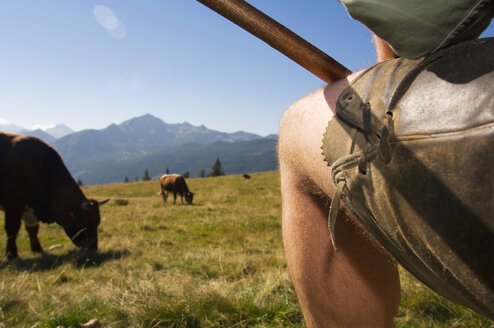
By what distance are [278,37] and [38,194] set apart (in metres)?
7.86

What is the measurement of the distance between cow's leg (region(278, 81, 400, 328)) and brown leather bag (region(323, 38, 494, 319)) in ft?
0.77

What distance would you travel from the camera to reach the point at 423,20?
73cm

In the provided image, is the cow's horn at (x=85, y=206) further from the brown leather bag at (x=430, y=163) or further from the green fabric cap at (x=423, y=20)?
the green fabric cap at (x=423, y=20)

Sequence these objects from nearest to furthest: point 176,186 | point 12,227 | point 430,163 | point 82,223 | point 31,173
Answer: point 430,163, point 12,227, point 31,173, point 82,223, point 176,186

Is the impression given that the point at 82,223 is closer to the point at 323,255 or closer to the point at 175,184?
the point at 323,255

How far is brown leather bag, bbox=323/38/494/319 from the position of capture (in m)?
0.62

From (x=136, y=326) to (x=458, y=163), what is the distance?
7.96ft

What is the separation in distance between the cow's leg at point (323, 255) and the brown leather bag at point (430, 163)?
0.77 ft

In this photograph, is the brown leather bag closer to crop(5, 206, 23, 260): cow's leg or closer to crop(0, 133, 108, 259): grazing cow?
crop(0, 133, 108, 259): grazing cow

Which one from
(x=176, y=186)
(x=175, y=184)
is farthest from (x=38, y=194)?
(x=175, y=184)

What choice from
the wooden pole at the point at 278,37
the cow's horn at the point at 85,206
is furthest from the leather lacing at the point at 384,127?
the cow's horn at the point at 85,206

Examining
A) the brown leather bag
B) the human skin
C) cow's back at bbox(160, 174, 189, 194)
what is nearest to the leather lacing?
the brown leather bag

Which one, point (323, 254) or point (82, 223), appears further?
point (82, 223)

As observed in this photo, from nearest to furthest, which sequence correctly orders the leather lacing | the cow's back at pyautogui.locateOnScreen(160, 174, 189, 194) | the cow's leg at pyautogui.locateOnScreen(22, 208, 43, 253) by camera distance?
the leather lacing
the cow's leg at pyautogui.locateOnScreen(22, 208, 43, 253)
the cow's back at pyautogui.locateOnScreen(160, 174, 189, 194)
